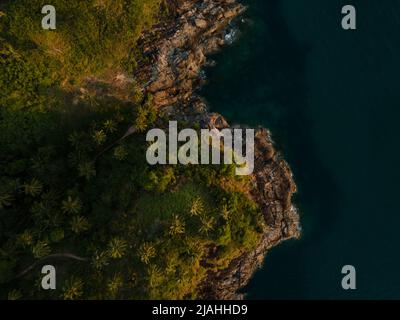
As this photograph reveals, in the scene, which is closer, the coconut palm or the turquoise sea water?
the coconut palm

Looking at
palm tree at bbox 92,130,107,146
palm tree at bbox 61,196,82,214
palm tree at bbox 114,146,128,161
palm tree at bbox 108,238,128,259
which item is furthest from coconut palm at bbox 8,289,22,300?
palm tree at bbox 92,130,107,146

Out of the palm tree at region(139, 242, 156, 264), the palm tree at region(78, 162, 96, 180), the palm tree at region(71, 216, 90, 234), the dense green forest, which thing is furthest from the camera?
the palm tree at region(78, 162, 96, 180)

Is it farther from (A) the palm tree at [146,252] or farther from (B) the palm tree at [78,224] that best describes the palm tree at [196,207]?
(B) the palm tree at [78,224]

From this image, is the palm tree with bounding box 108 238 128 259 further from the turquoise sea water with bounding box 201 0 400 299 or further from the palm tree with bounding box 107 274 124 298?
the turquoise sea water with bounding box 201 0 400 299

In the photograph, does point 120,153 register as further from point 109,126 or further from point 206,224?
point 206,224

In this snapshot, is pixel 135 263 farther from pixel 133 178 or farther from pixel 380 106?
pixel 380 106

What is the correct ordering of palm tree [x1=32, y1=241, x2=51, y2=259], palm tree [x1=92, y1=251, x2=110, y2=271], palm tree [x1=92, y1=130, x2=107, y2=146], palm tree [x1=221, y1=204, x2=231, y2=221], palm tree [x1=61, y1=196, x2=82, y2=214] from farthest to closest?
1. palm tree [x1=92, y1=130, x2=107, y2=146]
2. palm tree [x1=221, y1=204, x2=231, y2=221]
3. palm tree [x1=61, y1=196, x2=82, y2=214]
4. palm tree [x1=92, y1=251, x2=110, y2=271]
5. palm tree [x1=32, y1=241, x2=51, y2=259]

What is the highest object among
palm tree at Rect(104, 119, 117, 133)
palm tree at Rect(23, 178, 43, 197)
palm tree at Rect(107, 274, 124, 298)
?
palm tree at Rect(104, 119, 117, 133)


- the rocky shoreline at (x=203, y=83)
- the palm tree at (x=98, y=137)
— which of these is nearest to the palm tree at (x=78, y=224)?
the palm tree at (x=98, y=137)
